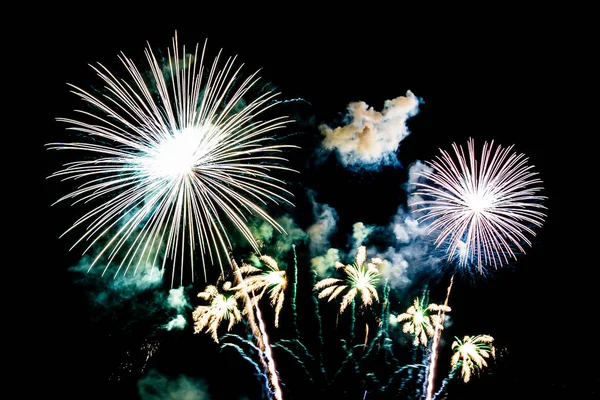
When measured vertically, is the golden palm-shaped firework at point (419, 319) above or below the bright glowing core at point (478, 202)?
below

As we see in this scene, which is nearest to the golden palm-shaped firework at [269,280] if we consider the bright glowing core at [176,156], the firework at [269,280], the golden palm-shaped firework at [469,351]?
the firework at [269,280]

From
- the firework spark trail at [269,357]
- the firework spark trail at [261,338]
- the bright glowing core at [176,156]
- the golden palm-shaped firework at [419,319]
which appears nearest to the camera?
the bright glowing core at [176,156]

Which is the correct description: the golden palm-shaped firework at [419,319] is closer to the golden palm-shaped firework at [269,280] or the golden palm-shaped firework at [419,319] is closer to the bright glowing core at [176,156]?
the golden palm-shaped firework at [269,280]

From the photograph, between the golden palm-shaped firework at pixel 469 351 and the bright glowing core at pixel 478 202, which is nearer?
the bright glowing core at pixel 478 202

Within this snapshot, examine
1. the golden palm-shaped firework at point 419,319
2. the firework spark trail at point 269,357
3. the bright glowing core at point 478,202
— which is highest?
the bright glowing core at point 478,202

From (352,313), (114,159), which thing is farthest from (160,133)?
(352,313)

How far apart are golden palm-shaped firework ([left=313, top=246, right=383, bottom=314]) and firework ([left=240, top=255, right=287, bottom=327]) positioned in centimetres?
143

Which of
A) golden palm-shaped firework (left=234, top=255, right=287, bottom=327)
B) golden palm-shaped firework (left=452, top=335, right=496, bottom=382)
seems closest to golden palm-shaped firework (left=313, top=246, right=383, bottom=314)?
golden palm-shaped firework (left=234, top=255, right=287, bottom=327)

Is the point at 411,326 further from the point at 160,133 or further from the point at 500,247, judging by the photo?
the point at 160,133

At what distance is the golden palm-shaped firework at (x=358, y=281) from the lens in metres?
13.4

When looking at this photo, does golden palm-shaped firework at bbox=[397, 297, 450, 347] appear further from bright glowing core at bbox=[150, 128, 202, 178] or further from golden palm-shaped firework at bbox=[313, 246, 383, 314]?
bright glowing core at bbox=[150, 128, 202, 178]

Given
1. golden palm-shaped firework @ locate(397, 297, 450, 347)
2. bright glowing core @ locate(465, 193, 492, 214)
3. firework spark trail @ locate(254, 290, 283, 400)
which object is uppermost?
bright glowing core @ locate(465, 193, 492, 214)

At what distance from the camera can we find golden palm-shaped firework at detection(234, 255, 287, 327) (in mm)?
12547

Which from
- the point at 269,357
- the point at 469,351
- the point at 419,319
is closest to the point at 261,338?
the point at 269,357
